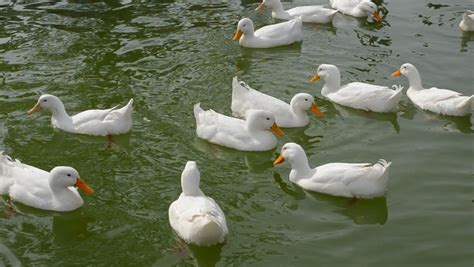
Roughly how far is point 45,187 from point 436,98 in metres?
6.38

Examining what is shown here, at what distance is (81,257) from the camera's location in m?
8.08

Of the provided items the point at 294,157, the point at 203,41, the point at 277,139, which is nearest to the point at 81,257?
the point at 294,157

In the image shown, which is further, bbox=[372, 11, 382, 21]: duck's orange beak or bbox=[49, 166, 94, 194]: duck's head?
bbox=[372, 11, 382, 21]: duck's orange beak

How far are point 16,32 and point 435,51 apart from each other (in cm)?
876

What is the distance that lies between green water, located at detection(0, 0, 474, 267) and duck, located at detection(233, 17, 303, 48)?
0.62 feet

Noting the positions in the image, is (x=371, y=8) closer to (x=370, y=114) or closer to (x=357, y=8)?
(x=357, y=8)

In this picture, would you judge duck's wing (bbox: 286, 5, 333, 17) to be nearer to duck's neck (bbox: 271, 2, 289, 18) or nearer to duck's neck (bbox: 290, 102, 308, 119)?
duck's neck (bbox: 271, 2, 289, 18)

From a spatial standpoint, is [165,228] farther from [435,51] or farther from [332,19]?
[332,19]

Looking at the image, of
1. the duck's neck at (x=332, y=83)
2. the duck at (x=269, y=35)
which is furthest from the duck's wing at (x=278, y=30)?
Answer: the duck's neck at (x=332, y=83)

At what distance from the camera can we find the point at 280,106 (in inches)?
442

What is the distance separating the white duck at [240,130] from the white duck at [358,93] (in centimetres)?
175

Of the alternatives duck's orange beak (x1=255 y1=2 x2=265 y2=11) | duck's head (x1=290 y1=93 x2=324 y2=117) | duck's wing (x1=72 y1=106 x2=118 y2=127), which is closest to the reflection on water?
duck's head (x1=290 y1=93 x2=324 y2=117)

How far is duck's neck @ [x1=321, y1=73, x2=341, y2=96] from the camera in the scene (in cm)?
1220

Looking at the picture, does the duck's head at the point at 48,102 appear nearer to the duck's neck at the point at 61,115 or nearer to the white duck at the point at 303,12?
the duck's neck at the point at 61,115
